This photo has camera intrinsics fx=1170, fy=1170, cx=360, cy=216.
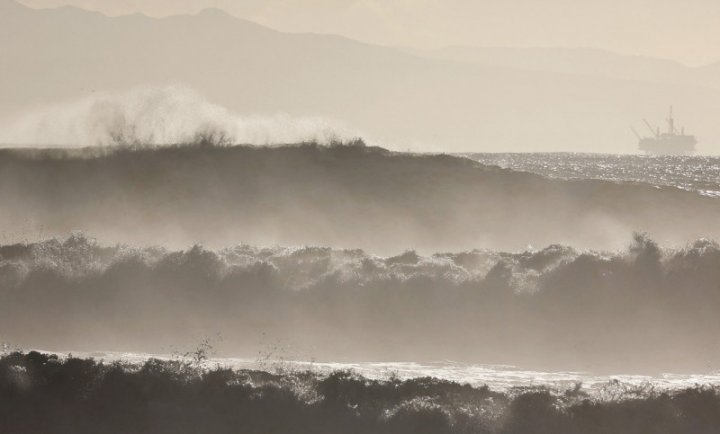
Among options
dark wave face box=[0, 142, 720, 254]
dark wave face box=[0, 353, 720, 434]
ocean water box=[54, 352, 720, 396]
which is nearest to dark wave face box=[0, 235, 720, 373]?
ocean water box=[54, 352, 720, 396]

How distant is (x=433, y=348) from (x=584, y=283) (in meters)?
4.10

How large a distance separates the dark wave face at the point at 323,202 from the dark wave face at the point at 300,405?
54.5 ft

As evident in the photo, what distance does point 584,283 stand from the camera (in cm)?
2412

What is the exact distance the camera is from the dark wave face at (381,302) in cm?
2189

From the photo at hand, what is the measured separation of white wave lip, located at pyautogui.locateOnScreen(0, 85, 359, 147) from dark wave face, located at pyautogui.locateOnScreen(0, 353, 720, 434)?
23.0 metres

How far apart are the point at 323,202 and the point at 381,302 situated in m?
11.5

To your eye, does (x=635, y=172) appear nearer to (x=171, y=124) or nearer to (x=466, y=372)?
(x=171, y=124)

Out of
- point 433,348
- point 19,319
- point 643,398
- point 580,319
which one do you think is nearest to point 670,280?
point 580,319

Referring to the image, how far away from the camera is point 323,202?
34.9 metres

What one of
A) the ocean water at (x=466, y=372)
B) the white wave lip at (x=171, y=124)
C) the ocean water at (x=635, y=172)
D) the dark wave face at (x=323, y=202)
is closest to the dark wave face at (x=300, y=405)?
the ocean water at (x=466, y=372)

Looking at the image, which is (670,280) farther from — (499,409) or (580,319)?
(499,409)

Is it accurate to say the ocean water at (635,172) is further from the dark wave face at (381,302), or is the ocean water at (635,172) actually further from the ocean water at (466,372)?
the ocean water at (466,372)

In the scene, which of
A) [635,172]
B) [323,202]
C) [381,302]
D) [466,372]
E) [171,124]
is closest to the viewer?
[466,372]

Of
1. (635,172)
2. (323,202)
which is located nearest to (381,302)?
(323,202)
